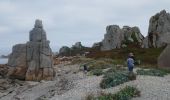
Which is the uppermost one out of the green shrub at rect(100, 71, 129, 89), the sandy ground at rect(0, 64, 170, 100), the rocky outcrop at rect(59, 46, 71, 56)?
the rocky outcrop at rect(59, 46, 71, 56)

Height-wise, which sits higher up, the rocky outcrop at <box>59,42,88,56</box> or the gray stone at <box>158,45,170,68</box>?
the rocky outcrop at <box>59,42,88,56</box>

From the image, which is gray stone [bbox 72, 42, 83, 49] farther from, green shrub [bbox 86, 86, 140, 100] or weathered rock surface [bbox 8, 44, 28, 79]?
green shrub [bbox 86, 86, 140, 100]

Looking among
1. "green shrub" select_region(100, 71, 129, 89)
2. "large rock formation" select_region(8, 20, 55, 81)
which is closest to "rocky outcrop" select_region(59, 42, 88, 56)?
"large rock formation" select_region(8, 20, 55, 81)

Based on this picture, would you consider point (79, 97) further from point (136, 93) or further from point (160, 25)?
point (160, 25)

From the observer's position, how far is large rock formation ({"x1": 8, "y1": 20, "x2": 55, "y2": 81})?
157 ft

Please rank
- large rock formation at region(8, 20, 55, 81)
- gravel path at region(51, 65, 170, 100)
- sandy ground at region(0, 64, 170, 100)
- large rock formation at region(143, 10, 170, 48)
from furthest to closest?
large rock formation at region(143, 10, 170, 48) < large rock formation at region(8, 20, 55, 81) < sandy ground at region(0, 64, 170, 100) < gravel path at region(51, 65, 170, 100)

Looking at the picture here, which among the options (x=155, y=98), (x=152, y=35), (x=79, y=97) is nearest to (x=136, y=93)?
(x=155, y=98)

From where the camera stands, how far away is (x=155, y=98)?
23625 millimetres

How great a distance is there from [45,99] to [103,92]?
6.61 meters

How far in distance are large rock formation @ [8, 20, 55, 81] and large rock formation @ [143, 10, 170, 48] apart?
3262cm

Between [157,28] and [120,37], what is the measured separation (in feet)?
47.5

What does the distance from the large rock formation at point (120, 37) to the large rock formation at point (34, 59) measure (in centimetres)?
4345

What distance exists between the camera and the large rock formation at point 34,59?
47969 mm

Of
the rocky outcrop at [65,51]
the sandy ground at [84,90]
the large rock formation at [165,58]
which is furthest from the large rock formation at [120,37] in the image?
the large rock formation at [165,58]
